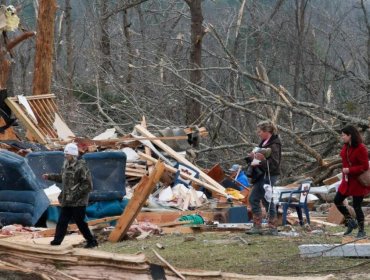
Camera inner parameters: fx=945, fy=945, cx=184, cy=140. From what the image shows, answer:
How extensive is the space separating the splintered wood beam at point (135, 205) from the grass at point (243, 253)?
0.59ft

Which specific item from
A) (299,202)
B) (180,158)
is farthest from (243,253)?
(180,158)

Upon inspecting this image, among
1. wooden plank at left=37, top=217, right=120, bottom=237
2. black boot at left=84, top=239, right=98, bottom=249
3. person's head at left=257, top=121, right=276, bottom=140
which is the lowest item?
wooden plank at left=37, top=217, right=120, bottom=237

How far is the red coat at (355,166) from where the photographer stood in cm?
1156

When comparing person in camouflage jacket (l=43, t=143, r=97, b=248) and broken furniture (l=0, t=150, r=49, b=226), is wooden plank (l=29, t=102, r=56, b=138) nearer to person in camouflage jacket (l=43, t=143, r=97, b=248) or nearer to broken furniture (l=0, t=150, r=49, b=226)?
broken furniture (l=0, t=150, r=49, b=226)

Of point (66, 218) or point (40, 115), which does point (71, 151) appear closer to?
point (66, 218)

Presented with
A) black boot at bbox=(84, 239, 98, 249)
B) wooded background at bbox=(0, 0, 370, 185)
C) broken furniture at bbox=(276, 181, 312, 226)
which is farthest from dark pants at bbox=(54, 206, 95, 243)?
wooded background at bbox=(0, 0, 370, 185)

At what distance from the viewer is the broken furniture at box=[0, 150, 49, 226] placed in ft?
47.6

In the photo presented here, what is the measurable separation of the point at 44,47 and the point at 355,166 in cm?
1413

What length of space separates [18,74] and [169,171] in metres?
29.3

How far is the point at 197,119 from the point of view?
870 inches

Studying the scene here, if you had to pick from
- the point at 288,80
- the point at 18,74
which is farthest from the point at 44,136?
the point at 18,74

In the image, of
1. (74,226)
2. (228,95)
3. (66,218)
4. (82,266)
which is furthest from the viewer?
(228,95)

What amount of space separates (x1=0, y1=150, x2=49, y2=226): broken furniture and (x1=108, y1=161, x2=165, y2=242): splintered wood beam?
7.34 feet

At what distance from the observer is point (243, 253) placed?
35.6ft
